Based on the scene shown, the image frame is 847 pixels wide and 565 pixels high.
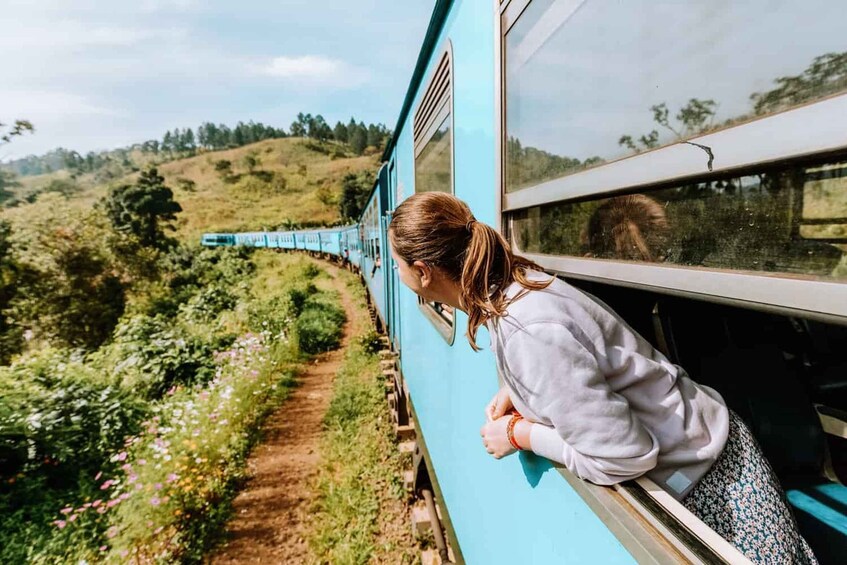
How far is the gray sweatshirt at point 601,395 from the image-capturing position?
909 millimetres

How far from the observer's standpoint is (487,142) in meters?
1.63

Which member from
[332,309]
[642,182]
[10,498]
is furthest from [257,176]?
[642,182]

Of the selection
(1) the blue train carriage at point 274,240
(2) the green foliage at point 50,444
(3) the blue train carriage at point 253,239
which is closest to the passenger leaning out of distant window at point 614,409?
(2) the green foliage at point 50,444

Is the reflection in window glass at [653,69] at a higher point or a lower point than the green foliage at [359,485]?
higher

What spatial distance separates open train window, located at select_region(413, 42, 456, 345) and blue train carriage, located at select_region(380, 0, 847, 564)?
38 millimetres

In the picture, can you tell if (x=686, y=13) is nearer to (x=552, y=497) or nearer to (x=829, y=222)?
(x=829, y=222)

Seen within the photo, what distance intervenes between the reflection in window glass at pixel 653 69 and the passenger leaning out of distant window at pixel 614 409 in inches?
13.2

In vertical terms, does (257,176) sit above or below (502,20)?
above

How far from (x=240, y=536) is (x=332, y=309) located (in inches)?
323

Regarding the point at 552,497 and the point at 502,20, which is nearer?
the point at 552,497

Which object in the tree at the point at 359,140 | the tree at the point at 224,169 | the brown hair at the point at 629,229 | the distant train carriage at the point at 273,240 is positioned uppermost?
the tree at the point at 359,140

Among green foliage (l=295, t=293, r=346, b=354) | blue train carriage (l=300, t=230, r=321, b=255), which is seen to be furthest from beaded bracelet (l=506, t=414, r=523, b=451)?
blue train carriage (l=300, t=230, r=321, b=255)

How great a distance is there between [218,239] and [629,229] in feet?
166

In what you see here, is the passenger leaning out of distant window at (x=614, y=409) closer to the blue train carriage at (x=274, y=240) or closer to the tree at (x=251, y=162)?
the blue train carriage at (x=274, y=240)
